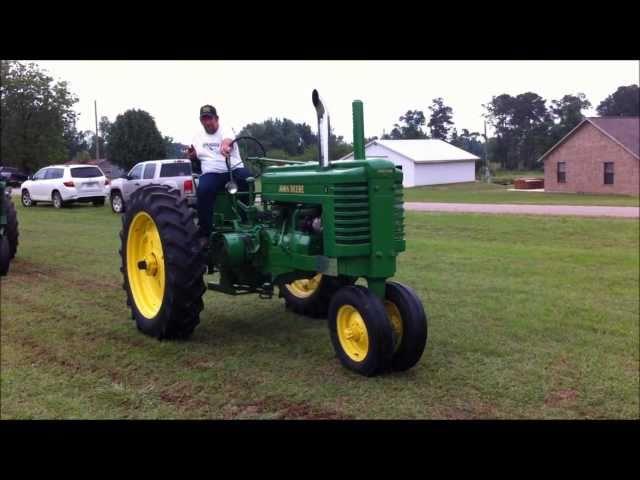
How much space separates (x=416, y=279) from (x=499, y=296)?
4.79 ft

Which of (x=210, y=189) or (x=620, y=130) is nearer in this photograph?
(x=210, y=189)

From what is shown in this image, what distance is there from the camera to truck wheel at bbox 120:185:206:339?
5727 mm

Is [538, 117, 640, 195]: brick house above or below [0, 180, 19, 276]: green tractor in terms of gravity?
above

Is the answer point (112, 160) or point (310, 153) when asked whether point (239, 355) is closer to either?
point (310, 153)

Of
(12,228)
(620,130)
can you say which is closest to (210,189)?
(12,228)

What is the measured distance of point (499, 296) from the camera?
311 inches

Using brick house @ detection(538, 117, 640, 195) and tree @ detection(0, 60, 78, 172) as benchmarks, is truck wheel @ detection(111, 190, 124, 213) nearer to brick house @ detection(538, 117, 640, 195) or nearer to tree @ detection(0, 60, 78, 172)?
tree @ detection(0, 60, 78, 172)

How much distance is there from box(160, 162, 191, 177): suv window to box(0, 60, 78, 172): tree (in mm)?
1452

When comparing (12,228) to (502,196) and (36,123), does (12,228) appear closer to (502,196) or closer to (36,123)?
(36,123)

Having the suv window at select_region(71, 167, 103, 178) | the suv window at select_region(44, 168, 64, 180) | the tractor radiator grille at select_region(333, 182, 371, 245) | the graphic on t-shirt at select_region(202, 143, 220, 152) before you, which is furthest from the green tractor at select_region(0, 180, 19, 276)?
the tractor radiator grille at select_region(333, 182, 371, 245)

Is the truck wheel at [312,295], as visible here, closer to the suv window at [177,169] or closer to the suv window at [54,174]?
the suv window at [177,169]

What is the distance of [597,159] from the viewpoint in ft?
37.5

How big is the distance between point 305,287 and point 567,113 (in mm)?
3268
